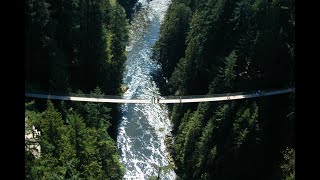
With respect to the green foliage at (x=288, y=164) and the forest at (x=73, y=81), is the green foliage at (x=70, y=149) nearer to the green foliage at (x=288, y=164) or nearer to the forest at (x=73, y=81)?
the forest at (x=73, y=81)

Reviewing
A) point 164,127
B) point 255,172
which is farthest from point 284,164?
point 164,127

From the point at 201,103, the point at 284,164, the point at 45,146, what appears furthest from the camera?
the point at 201,103

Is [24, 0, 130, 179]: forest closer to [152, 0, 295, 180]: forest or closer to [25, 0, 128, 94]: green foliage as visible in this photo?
[25, 0, 128, 94]: green foliage

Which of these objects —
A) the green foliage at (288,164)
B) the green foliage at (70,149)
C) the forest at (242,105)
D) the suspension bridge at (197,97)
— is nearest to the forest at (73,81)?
the green foliage at (70,149)

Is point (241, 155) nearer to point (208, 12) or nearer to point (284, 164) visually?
point (284, 164)

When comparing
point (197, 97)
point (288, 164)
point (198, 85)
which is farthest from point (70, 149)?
point (198, 85)

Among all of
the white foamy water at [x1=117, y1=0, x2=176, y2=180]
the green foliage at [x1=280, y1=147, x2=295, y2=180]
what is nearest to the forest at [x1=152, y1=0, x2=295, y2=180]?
the green foliage at [x1=280, y1=147, x2=295, y2=180]
